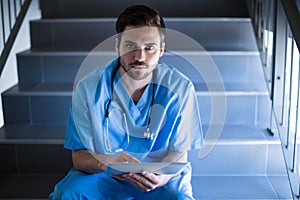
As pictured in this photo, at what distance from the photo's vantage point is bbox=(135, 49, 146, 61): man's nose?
1477 millimetres

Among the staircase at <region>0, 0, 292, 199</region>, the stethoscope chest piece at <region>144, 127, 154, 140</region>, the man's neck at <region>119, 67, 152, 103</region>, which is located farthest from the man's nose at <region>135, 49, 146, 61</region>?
the staircase at <region>0, 0, 292, 199</region>

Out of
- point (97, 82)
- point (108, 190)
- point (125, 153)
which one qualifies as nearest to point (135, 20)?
point (97, 82)

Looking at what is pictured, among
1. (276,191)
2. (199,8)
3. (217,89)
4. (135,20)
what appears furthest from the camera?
(199,8)

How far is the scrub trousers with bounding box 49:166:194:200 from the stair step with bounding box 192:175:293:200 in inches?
17.8

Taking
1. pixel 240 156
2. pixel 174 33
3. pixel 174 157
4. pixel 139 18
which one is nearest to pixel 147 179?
pixel 174 157

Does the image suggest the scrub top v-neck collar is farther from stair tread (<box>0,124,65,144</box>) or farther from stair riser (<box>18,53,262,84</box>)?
stair riser (<box>18,53,262,84</box>)

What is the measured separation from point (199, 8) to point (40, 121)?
1.40 metres

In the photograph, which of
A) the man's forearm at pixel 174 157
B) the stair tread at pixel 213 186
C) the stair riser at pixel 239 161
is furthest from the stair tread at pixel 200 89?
the man's forearm at pixel 174 157

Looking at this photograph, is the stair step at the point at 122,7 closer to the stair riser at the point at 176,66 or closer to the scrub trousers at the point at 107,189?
the stair riser at the point at 176,66

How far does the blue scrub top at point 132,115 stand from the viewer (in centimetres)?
158

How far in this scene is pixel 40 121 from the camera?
7.87 feet

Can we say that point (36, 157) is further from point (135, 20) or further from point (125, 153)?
point (135, 20)

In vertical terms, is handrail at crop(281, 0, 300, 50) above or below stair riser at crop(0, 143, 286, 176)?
above

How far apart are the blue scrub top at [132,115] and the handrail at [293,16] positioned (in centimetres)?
43
